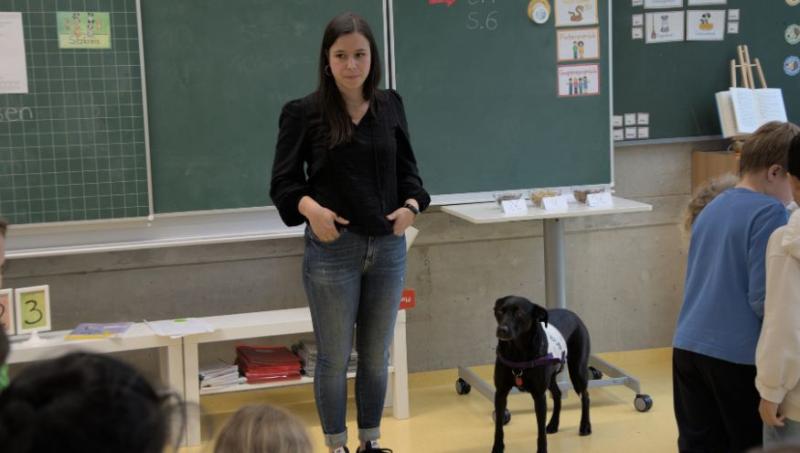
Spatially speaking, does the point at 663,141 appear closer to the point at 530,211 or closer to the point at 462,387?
the point at 530,211

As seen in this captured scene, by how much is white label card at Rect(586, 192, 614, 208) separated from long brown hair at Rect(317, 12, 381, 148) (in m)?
1.78

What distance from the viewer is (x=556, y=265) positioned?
15.8 feet

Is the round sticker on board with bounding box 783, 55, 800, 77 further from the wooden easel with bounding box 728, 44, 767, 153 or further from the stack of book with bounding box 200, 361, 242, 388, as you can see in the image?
the stack of book with bounding box 200, 361, 242, 388

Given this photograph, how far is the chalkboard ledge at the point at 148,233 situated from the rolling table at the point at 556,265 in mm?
883

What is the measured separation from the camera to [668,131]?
17.1 ft

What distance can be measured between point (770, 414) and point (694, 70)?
3059mm

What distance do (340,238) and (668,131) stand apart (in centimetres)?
270

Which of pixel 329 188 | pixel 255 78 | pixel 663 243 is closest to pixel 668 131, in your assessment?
pixel 663 243

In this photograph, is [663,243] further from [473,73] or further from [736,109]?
[473,73]

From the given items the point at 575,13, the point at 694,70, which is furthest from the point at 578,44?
the point at 694,70

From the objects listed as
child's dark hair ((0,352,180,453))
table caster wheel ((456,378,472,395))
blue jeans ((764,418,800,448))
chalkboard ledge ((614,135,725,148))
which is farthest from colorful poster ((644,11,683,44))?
child's dark hair ((0,352,180,453))

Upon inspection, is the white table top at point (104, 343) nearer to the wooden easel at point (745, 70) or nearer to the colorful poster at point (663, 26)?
the colorful poster at point (663, 26)

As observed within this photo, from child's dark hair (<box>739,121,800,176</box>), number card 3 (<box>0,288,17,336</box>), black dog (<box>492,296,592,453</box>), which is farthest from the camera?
number card 3 (<box>0,288,17,336</box>)

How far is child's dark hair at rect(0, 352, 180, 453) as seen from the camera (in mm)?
833
